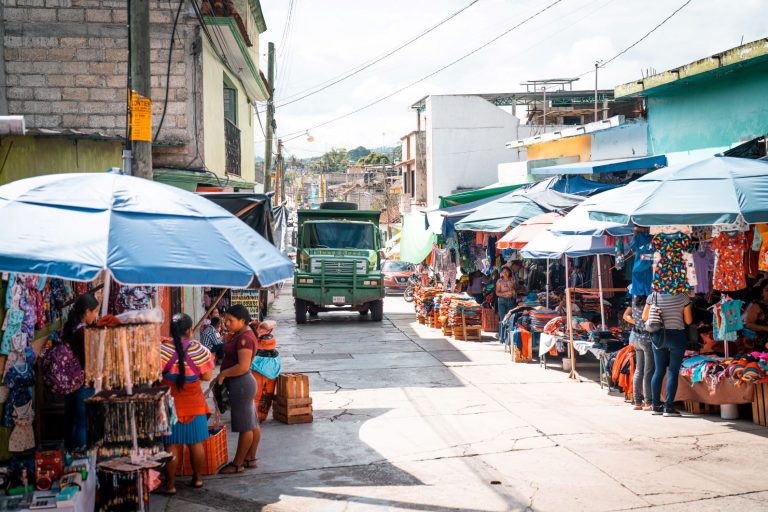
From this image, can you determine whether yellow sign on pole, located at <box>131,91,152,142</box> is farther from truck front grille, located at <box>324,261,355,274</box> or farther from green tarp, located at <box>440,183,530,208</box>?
truck front grille, located at <box>324,261,355,274</box>

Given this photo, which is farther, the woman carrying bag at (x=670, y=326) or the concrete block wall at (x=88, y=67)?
the concrete block wall at (x=88, y=67)

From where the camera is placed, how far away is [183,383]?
22.7 ft

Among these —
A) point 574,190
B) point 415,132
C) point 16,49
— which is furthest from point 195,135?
point 415,132

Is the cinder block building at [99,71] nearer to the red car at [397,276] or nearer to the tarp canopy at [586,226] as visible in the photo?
the tarp canopy at [586,226]

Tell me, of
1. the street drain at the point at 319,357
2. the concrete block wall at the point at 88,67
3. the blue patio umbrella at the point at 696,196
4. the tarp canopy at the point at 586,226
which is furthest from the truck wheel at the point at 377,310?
the blue patio umbrella at the point at 696,196

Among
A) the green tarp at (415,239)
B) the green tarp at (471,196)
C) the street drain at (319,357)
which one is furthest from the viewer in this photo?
the green tarp at (415,239)

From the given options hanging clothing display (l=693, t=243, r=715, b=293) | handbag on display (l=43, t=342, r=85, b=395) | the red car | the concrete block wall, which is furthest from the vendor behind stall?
the red car

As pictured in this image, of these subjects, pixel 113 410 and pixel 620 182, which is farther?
pixel 620 182

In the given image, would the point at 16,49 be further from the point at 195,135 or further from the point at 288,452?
the point at 288,452

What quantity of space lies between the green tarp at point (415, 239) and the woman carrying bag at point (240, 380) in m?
13.6

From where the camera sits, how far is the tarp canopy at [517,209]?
15.4m

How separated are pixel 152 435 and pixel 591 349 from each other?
24.9ft

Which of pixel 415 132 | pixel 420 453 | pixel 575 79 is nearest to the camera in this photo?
pixel 420 453

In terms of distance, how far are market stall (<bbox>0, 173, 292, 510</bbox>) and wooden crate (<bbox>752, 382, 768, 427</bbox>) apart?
5912mm
